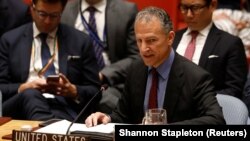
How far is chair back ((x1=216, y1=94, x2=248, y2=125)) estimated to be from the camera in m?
2.57

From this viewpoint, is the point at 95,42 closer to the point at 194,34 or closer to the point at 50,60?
the point at 50,60

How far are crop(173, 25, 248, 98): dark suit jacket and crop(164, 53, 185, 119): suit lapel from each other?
0.93m

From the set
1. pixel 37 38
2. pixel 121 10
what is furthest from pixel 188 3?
pixel 37 38

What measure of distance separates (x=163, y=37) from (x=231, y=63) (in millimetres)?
1086

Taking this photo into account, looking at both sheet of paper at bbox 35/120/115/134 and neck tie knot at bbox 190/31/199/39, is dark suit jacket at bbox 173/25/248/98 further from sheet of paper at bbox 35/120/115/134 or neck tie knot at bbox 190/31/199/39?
sheet of paper at bbox 35/120/115/134

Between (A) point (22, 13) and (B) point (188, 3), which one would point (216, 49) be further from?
(A) point (22, 13)

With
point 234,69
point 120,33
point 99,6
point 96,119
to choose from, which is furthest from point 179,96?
point 99,6

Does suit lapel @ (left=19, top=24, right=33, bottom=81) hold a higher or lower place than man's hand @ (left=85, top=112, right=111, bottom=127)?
higher

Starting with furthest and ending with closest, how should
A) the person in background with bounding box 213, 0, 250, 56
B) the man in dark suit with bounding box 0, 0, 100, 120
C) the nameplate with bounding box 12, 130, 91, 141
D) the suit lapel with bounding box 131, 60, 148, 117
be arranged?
the person in background with bounding box 213, 0, 250, 56 → the man in dark suit with bounding box 0, 0, 100, 120 → the suit lapel with bounding box 131, 60, 148, 117 → the nameplate with bounding box 12, 130, 91, 141

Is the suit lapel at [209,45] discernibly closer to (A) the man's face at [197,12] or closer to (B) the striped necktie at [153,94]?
(A) the man's face at [197,12]

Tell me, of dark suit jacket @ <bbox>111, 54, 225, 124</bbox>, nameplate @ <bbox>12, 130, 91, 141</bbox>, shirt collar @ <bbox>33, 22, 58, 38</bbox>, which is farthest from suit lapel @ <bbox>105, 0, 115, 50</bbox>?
nameplate @ <bbox>12, 130, 91, 141</bbox>

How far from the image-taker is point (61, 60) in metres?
3.40

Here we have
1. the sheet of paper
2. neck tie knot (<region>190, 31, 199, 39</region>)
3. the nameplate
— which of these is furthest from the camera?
neck tie knot (<region>190, 31, 199, 39</region>)

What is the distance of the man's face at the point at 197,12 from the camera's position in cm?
343
